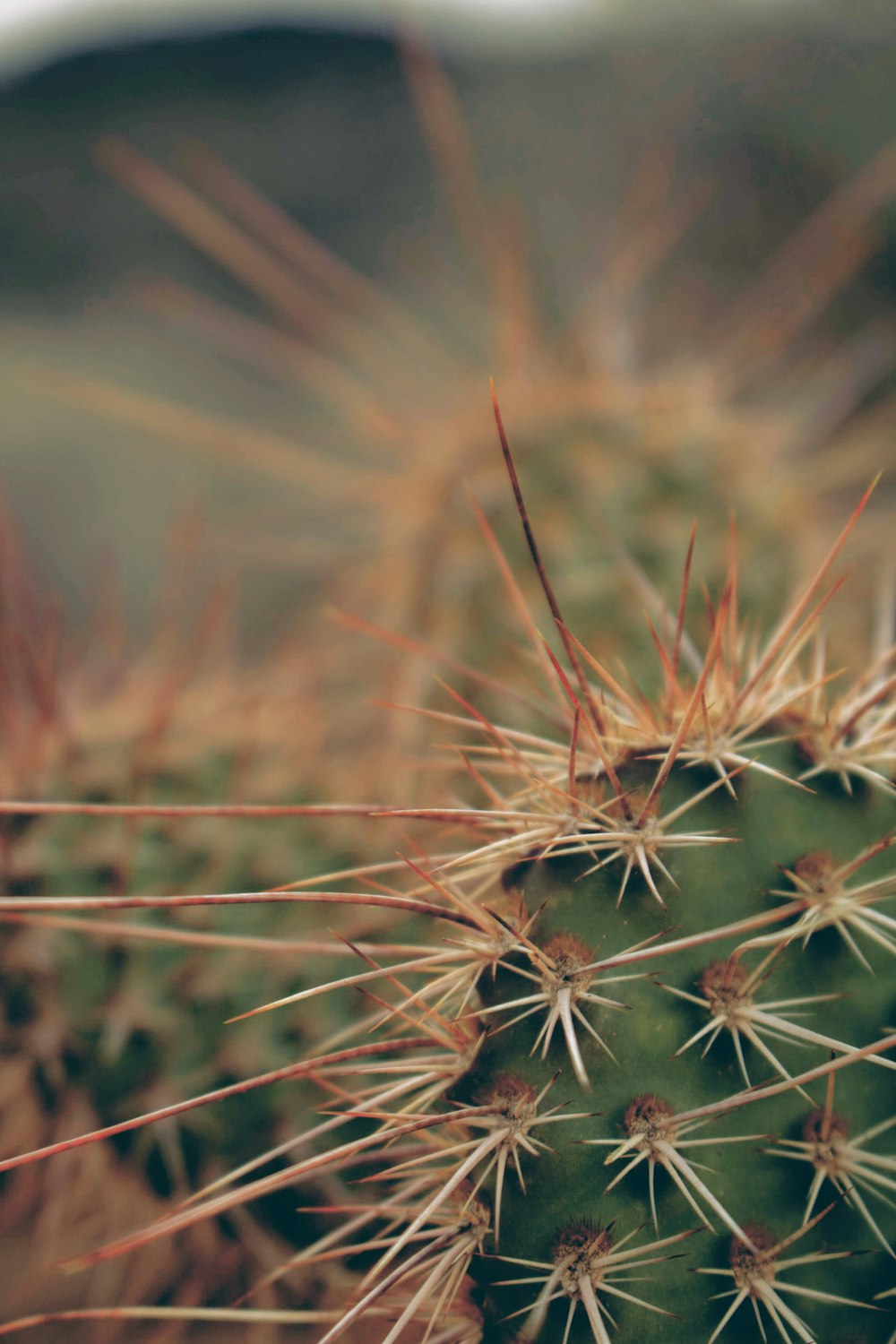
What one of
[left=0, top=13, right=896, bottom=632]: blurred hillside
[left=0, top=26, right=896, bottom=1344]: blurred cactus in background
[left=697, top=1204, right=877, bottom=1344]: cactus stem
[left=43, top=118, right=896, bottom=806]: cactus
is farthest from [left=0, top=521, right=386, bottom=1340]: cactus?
[left=0, top=13, right=896, bottom=632]: blurred hillside

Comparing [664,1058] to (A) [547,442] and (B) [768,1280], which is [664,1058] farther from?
(A) [547,442]

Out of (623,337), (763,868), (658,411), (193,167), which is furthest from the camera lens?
(193,167)

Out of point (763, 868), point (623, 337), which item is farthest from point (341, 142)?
point (763, 868)

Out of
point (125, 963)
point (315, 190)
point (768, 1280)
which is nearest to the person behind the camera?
point (768, 1280)

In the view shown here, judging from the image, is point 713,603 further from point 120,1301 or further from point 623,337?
point 120,1301

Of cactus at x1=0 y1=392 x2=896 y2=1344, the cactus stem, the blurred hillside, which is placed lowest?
the cactus stem

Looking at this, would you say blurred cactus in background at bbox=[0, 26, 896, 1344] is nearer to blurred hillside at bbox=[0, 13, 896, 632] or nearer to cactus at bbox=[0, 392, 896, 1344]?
cactus at bbox=[0, 392, 896, 1344]

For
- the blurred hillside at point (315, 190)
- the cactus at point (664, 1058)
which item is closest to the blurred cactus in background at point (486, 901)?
the cactus at point (664, 1058)

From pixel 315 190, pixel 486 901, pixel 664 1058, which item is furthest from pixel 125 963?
pixel 315 190

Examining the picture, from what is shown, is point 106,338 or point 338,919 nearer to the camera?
point 338,919
